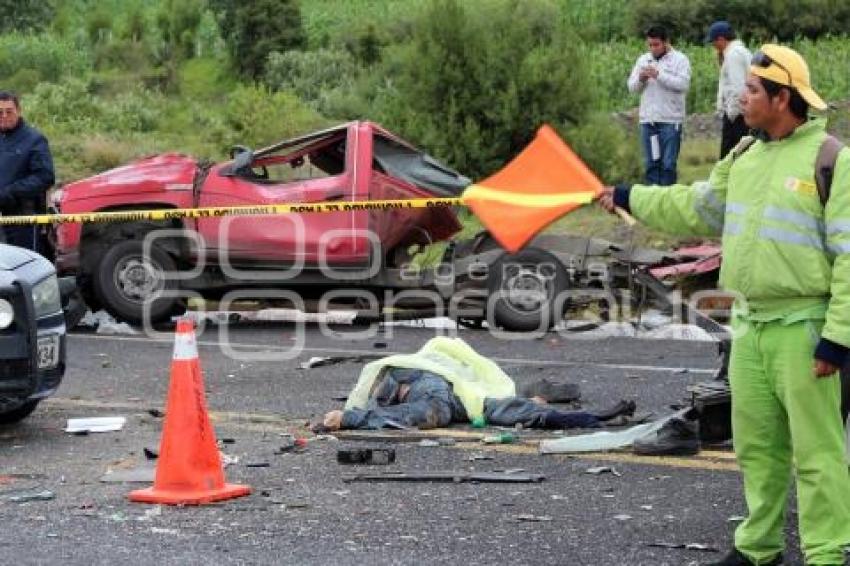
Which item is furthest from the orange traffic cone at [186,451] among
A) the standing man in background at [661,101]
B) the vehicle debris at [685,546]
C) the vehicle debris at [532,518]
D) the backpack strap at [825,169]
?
the standing man in background at [661,101]

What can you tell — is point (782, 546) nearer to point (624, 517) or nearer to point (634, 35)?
point (624, 517)

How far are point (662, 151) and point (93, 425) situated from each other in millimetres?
7454

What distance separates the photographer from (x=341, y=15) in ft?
205

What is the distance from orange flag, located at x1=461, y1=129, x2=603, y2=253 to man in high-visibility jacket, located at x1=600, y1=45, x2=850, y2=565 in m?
0.74

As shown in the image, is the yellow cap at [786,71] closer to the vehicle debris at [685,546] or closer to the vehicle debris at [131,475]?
the vehicle debris at [685,546]

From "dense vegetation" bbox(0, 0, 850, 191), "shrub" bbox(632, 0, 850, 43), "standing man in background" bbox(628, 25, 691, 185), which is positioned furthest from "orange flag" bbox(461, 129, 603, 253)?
"shrub" bbox(632, 0, 850, 43)

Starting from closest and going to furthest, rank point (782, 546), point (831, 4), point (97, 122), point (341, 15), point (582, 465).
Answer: point (782, 546)
point (582, 465)
point (97, 122)
point (831, 4)
point (341, 15)

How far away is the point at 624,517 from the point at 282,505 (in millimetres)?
1469

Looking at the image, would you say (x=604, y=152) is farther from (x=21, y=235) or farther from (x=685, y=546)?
(x=685, y=546)

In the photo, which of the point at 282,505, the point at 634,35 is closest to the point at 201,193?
the point at 282,505

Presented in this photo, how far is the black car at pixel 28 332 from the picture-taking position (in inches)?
327

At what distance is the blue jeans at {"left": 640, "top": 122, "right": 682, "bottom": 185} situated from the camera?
1480cm

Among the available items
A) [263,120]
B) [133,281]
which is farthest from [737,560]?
[263,120]

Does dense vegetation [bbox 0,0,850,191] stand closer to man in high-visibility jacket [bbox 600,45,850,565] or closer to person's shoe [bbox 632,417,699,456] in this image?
Result: person's shoe [bbox 632,417,699,456]
